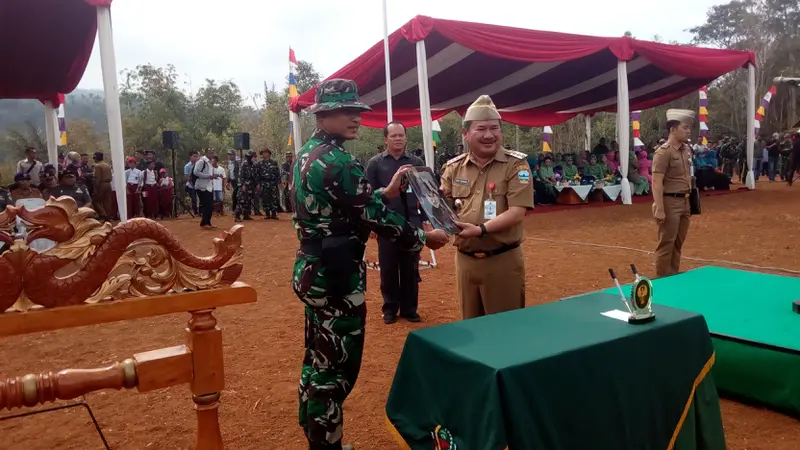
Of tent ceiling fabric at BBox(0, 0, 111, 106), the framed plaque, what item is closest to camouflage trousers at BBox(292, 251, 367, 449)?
the framed plaque

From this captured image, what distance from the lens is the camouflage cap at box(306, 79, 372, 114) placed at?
2.00 metres

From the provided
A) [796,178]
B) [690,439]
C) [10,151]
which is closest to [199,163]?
[690,439]

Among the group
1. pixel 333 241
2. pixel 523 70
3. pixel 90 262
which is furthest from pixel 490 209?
pixel 523 70

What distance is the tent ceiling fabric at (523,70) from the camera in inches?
329

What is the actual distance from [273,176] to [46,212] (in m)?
11.8

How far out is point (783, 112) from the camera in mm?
29141

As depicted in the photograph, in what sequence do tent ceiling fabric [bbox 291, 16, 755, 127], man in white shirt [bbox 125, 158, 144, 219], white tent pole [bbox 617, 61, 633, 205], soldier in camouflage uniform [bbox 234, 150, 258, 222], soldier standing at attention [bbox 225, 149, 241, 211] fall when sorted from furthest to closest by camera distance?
soldier standing at attention [bbox 225, 149, 241, 211] < man in white shirt [bbox 125, 158, 144, 219] < soldier in camouflage uniform [bbox 234, 150, 258, 222] < white tent pole [bbox 617, 61, 633, 205] < tent ceiling fabric [bbox 291, 16, 755, 127]

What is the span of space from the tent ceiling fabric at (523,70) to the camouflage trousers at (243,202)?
8.64 ft

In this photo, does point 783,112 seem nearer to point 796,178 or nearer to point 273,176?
point 796,178

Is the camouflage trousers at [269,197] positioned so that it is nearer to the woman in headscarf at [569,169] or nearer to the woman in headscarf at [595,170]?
the woman in headscarf at [569,169]

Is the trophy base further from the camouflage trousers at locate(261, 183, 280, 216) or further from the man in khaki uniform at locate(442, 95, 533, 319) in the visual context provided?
the camouflage trousers at locate(261, 183, 280, 216)

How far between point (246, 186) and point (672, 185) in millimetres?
9832

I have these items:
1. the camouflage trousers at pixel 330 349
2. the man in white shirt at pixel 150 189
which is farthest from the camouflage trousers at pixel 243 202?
the camouflage trousers at pixel 330 349

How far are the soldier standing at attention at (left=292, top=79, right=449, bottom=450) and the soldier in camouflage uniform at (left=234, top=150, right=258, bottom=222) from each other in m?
10.5
